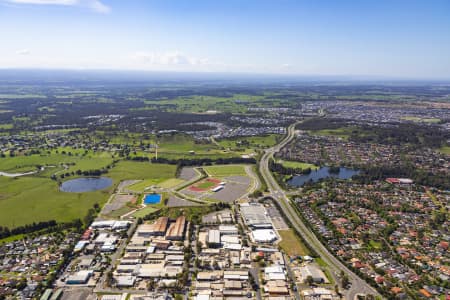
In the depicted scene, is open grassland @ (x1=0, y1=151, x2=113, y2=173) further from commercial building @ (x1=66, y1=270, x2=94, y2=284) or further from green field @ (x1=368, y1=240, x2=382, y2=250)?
green field @ (x1=368, y1=240, x2=382, y2=250)

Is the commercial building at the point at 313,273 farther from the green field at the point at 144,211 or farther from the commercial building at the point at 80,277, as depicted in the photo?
the green field at the point at 144,211

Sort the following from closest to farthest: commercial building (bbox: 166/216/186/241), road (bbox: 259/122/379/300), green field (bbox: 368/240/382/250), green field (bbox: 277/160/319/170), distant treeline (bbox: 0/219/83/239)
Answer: road (bbox: 259/122/379/300)
green field (bbox: 368/240/382/250)
commercial building (bbox: 166/216/186/241)
distant treeline (bbox: 0/219/83/239)
green field (bbox: 277/160/319/170)

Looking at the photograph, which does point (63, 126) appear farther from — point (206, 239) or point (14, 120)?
point (206, 239)

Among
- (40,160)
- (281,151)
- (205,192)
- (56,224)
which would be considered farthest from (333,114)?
(56,224)

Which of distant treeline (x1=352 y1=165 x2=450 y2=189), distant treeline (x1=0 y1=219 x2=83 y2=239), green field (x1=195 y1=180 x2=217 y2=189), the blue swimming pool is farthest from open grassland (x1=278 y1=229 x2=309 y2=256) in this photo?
distant treeline (x1=352 y1=165 x2=450 y2=189)

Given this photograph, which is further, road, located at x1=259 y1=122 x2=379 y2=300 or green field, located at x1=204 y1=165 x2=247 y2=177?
green field, located at x1=204 y1=165 x2=247 y2=177

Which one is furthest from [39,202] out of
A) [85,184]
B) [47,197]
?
[85,184]
